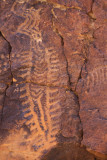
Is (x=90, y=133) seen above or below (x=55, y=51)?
below

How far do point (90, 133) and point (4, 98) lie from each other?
76 centimetres

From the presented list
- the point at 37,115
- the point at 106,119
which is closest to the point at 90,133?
the point at 106,119

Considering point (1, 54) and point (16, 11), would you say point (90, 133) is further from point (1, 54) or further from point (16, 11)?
point (16, 11)

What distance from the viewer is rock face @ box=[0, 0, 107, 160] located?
1.79m

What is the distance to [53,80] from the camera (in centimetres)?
187

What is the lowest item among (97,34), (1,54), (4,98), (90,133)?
(90,133)

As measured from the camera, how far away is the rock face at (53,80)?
1.79m

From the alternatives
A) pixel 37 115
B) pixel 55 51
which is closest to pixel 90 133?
pixel 37 115

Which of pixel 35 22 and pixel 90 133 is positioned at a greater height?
pixel 35 22

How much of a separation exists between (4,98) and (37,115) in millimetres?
312

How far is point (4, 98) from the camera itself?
6.10ft

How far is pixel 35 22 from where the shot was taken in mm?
1908

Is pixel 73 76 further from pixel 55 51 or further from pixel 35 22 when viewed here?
pixel 35 22

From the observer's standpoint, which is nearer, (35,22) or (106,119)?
(106,119)
